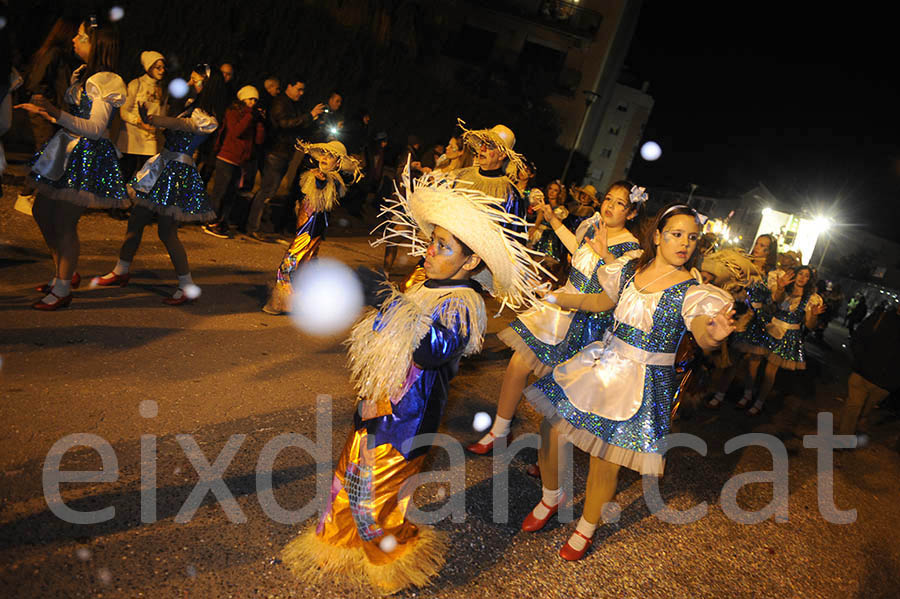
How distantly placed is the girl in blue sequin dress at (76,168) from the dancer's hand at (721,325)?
447cm

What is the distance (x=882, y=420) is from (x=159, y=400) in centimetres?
1123

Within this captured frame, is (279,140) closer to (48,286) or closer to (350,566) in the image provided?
(48,286)

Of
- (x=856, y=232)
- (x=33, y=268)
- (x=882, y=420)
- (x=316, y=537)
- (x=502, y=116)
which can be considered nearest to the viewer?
(x=316, y=537)

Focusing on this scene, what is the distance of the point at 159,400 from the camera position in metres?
3.85

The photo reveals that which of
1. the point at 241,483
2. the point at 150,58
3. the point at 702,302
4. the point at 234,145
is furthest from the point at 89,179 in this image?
the point at 702,302

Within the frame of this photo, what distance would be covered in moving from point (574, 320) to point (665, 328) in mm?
1069

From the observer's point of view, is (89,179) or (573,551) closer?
(573,551)

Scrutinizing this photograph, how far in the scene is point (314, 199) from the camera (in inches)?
225

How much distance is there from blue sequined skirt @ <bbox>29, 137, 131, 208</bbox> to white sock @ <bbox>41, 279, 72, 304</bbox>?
67cm

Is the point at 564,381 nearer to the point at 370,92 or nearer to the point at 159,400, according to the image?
the point at 159,400

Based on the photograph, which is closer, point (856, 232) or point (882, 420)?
point (882, 420)

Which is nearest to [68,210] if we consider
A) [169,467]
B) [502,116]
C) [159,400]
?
[159,400]

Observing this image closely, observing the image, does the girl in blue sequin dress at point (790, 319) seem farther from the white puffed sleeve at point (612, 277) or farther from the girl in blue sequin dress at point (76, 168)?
the girl in blue sequin dress at point (76, 168)

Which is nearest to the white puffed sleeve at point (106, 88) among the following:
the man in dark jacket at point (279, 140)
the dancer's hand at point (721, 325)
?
the man in dark jacket at point (279, 140)
